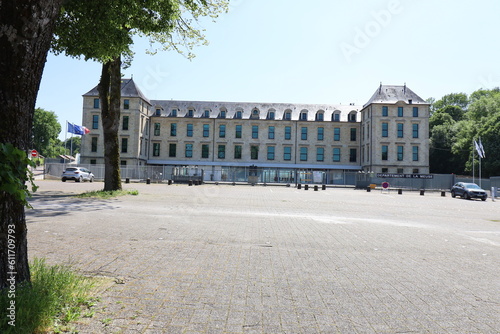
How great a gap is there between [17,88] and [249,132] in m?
55.1

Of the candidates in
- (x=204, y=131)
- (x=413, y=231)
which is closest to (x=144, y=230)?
(x=413, y=231)

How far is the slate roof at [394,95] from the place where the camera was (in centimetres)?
5403

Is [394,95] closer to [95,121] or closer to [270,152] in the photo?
[270,152]

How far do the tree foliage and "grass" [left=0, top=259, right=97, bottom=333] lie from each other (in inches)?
2226

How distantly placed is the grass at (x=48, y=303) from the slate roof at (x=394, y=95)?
182 feet

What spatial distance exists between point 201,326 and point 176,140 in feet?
186

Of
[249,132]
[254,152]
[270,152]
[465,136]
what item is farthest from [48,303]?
[465,136]

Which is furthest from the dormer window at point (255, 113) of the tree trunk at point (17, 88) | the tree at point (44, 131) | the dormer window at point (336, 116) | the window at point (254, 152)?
the tree at point (44, 131)

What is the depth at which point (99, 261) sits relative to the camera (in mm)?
5031

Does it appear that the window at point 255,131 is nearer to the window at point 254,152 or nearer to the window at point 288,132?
the window at point 254,152

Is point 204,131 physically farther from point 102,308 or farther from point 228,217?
point 102,308

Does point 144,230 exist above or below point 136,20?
below

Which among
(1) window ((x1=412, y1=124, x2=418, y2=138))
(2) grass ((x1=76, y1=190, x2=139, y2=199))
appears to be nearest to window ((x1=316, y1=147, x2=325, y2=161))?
(1) window ((x1=412, y1=124, x2=418, y2=138))

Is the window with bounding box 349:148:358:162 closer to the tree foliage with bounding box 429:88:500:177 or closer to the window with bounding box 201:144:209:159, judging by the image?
the tree foliage with bounding box 429:88:500:177
